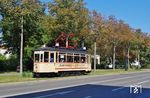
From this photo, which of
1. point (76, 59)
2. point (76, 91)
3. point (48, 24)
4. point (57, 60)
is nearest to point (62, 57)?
point (57, 60)

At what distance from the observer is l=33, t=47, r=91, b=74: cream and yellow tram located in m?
42.6

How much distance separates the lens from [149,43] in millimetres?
106000

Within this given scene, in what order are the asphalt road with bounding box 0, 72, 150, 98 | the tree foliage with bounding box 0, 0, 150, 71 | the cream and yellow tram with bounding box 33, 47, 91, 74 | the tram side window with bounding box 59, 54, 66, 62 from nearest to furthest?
1. the asphalt road with bounding box 0, 72, 150, 98
2. the cream and yellow tram with bounding box 33, 47, 91, 74
3. the tram side window with bounding box 59, 54, 66, 62
4. the tree foliage with bounding box 0, 0, 150, 71

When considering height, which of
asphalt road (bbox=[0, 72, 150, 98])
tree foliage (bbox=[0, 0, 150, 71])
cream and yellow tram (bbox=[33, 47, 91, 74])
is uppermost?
tree foliage (bbox=[0, 0, 150, 71])

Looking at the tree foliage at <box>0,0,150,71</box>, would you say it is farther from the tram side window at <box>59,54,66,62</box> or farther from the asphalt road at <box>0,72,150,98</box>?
the asphalt road at <box>0,72,150,98</box>

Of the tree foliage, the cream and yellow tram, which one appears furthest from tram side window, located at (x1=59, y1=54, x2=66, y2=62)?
the tree foliage

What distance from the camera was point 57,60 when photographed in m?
44.1

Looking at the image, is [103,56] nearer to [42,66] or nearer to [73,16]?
[73,16]

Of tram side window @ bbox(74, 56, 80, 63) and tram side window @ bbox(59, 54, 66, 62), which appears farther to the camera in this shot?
tram side window @ bbox(74, 56, 80, 63)

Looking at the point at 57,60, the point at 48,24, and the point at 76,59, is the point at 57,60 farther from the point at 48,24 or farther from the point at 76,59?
the point at 48,24

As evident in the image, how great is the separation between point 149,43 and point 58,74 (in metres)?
64.9

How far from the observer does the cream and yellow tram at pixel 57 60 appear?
1678 inches

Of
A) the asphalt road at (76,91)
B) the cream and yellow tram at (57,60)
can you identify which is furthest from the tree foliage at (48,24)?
the asphalt road at (76,91)

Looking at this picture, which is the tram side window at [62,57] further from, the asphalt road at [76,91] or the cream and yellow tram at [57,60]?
the asphalt road at [76,91]
